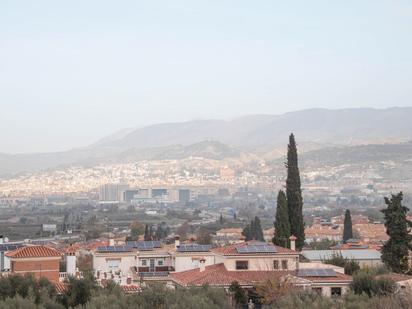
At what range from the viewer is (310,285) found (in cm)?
2464

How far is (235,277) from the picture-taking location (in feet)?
83.5

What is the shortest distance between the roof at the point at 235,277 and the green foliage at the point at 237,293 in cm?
47

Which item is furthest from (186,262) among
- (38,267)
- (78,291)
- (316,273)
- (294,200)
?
(78,291)

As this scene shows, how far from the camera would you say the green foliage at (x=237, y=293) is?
23.5 metres

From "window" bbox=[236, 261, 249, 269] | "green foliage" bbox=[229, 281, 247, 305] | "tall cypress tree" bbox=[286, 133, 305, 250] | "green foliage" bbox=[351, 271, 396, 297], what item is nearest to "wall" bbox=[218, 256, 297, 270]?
"window" bbox=[236, 261, 249, 269]

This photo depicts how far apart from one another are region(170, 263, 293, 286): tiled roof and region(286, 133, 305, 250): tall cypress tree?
8.98m

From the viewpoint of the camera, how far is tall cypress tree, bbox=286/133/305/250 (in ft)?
117

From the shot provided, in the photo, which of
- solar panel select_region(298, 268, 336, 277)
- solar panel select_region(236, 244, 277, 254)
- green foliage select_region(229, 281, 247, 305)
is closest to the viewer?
green foliage select_region(229, 281, 247, 305)

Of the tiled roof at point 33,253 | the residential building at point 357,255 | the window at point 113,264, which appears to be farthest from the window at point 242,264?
the residential building at point 357,255

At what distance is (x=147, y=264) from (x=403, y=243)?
9.43 meters

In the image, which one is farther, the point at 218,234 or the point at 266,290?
the point at 218,234

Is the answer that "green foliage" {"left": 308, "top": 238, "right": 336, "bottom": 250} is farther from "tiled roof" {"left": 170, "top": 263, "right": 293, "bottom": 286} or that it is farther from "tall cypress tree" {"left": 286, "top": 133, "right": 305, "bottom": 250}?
"tiled roof" {"left": 170, "top": 263, "right": 293, "bottom": 286}

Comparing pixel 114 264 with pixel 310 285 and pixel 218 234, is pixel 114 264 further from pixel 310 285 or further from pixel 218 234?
pixel 218 234

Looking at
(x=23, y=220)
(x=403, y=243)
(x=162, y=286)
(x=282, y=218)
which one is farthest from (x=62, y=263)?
(x=23, y=220)
